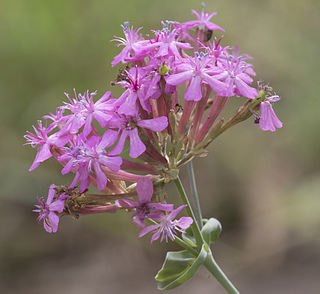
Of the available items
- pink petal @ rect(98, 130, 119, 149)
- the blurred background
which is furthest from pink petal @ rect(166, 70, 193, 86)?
the blurred background

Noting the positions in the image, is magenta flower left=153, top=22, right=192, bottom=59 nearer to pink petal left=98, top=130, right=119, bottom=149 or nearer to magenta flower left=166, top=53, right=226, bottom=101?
magenta flower left=166, top=53, right=226, bottom=101

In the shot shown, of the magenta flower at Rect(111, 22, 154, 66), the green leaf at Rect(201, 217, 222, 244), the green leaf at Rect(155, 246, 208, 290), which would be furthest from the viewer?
the green leaf at Rect(201, 217, 222, 244)

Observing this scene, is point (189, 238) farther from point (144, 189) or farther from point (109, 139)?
point (109, 139)

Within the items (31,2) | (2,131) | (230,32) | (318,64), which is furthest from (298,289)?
(31,2)

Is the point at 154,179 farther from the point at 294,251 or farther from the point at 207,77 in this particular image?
the point at 294,251

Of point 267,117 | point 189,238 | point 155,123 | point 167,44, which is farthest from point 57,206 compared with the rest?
point 267,117

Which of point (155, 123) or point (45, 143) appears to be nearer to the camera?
point (155, 123)

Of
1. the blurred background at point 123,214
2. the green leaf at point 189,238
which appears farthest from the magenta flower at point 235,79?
the blurred background at point 123,214
